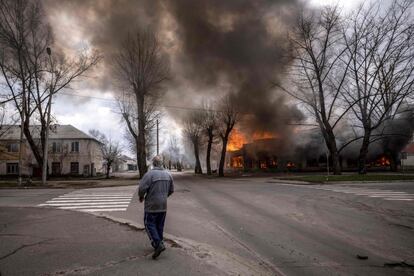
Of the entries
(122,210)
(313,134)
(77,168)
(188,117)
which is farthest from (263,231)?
(77,168)

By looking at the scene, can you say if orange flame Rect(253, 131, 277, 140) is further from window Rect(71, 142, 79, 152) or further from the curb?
the curb

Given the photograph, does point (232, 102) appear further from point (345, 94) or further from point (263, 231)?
point (263, 231)

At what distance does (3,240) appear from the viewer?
5766mm

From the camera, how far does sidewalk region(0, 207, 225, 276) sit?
4.14 meters

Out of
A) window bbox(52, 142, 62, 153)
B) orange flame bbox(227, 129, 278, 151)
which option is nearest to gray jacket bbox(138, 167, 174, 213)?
orange flame bbox(227, 129, 278, 151)

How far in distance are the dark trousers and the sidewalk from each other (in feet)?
0.78

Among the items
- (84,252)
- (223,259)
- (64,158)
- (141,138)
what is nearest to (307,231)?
(223,259)

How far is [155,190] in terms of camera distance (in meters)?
5.05

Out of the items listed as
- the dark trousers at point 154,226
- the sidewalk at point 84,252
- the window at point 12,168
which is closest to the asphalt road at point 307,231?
the sidewalk at point 84,252

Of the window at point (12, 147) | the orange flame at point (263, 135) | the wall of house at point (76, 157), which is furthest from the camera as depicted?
the wall of house at point (76, 157)

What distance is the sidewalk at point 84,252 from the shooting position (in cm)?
414

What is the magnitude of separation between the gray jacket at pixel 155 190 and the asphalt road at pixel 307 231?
146 centimetres

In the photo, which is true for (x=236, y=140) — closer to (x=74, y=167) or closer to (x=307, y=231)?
(x=74, y=167)

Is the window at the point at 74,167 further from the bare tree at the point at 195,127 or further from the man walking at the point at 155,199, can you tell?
the man walking at the point at 155,199
